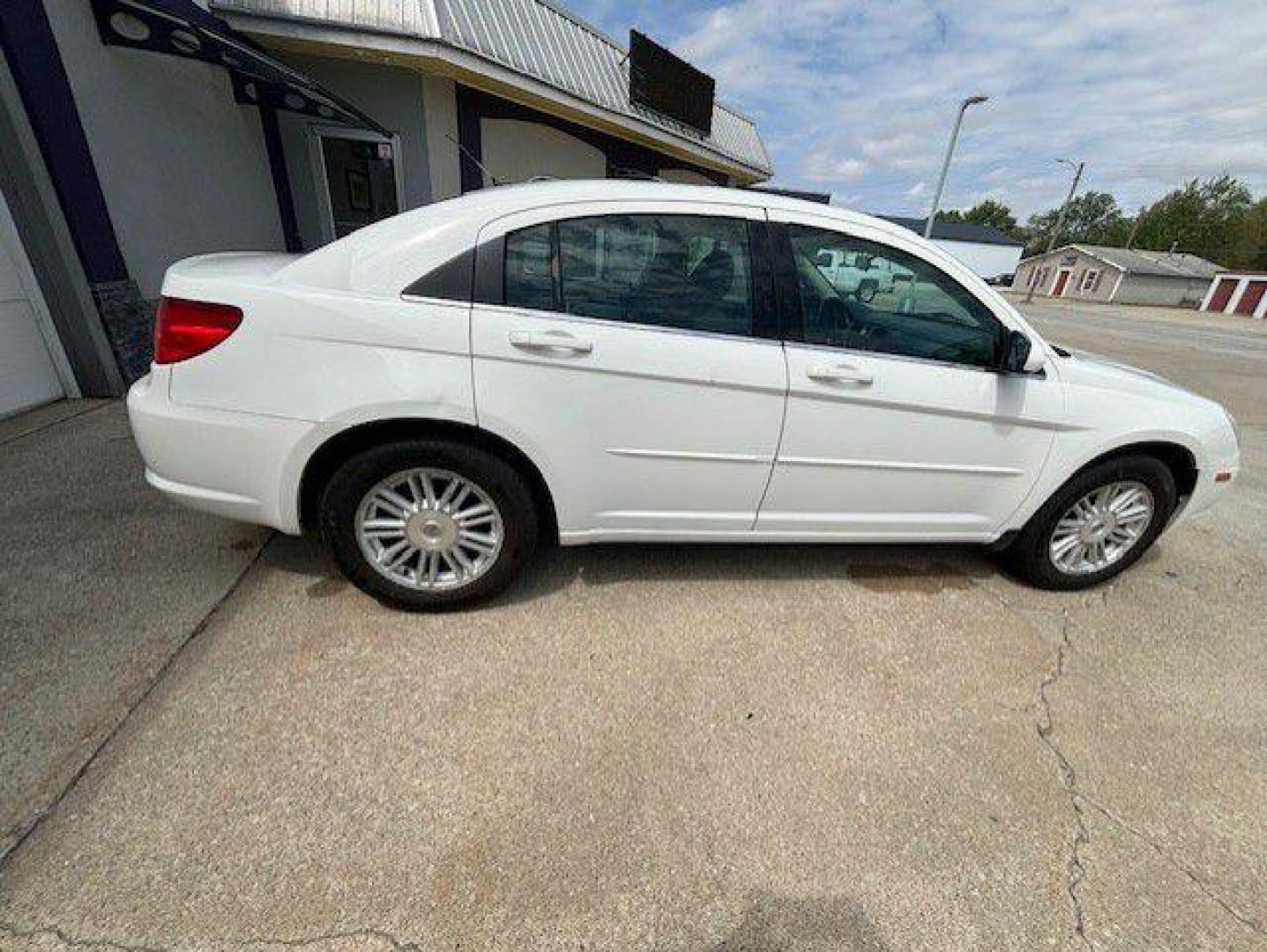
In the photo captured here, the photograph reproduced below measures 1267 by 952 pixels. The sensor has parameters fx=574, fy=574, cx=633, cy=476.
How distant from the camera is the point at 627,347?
2201 millimetres

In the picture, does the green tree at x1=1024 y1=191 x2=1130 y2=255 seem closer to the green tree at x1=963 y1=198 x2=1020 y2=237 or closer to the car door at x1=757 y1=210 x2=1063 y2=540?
the green tree at x1=963 y1=198 x2=1020 y2=237

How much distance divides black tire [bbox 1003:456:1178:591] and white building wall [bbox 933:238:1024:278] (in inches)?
2422

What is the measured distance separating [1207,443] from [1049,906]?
8.13 feet

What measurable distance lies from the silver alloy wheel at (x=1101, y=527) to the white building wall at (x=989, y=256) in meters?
61.5

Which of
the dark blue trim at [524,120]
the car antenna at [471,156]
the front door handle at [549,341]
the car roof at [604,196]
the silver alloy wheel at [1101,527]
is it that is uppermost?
the dark blue trim at [524,120]

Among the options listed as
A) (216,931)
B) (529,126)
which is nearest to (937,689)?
(216,931)

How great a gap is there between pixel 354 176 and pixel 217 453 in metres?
5.99

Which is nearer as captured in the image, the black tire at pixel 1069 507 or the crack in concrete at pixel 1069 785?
the crack in concrete at pixel 1069 785

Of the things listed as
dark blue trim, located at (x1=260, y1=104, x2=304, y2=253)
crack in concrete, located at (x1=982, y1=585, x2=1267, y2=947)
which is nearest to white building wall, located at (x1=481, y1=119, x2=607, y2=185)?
dark blue trim, located at (x1=260, y1=104, x2=304, y2=253)

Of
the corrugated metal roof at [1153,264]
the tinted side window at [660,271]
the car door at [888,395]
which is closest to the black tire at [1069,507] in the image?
the car door at [888,395]

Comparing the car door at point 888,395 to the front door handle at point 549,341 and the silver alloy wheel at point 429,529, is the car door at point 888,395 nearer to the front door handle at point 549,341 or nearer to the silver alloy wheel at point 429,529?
the front door handle at point 549,341

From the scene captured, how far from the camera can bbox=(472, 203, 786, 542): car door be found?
2.18m

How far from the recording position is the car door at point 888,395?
2381 mm

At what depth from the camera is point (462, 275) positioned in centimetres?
215
